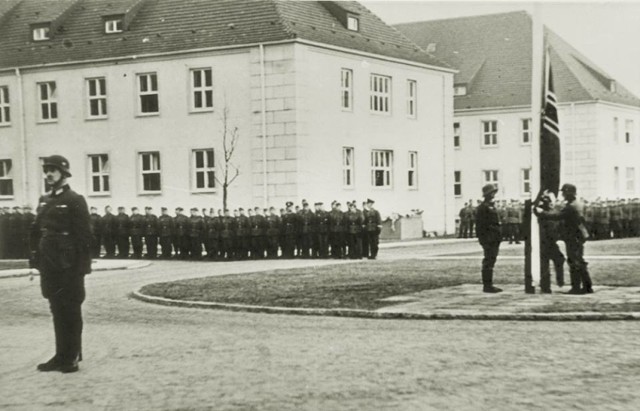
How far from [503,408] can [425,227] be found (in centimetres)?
3743

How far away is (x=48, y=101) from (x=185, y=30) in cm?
706

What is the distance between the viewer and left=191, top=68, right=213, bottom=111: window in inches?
1545

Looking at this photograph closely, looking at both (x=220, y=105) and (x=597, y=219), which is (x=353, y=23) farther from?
(x=597, y=219)

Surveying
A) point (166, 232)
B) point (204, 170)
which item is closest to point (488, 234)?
point (166, 232)

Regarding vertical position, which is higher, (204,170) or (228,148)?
(228,148)

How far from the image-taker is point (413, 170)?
44.3 metres

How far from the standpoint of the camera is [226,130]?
126 feet

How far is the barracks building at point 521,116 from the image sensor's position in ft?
181

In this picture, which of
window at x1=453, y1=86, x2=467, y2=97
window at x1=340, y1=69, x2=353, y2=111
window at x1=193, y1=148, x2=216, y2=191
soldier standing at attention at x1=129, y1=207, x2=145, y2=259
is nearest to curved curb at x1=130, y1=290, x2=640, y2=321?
soldier standing at attention at x1=129, y1=207, x2=145, y2=259

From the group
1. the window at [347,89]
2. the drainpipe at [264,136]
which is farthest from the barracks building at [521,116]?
the drainpipe at [264,136]

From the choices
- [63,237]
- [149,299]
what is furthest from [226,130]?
[63,237]

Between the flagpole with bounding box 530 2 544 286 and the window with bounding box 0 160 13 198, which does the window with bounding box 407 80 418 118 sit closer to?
the window with bounding box 0 160 13 198

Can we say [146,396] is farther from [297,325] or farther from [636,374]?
[297,325]

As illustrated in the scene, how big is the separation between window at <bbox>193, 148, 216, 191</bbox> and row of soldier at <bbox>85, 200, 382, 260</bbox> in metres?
7.40
